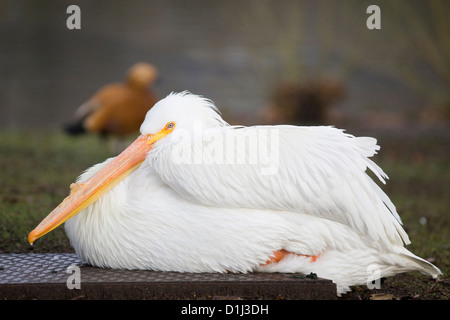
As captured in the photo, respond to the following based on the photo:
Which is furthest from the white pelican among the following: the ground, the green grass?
the green grass

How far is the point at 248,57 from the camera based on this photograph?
41.3 ft

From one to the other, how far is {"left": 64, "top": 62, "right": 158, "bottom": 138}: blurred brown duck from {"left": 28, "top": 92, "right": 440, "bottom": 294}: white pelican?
4.12 meters

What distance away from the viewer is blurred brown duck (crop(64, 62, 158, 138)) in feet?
25.6

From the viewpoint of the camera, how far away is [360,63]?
12344 millimetres

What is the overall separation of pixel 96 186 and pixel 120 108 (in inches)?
167

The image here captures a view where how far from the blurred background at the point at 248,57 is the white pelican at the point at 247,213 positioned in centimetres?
655

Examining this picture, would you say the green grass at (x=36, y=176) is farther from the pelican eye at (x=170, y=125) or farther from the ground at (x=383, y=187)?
the pelican eye at (x=170, y=125)

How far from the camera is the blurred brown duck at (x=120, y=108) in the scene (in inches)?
307

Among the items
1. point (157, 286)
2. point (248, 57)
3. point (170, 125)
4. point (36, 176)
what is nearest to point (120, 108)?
point (36, 176)

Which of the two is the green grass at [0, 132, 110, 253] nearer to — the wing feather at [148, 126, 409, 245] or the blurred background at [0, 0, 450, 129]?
the wing feather at [148, 126, 409, 245]

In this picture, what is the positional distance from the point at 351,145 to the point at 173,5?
35.8 ft

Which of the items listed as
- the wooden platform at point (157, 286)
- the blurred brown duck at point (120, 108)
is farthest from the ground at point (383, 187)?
the wooden platform at point (157, 286)
